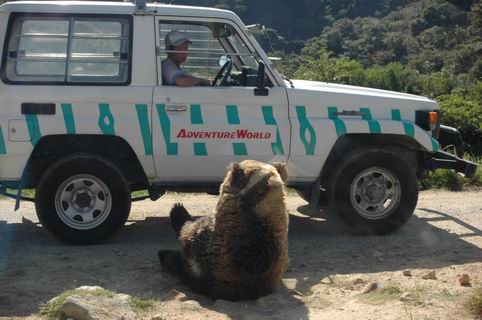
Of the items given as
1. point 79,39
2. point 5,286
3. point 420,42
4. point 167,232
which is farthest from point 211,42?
point 420,42

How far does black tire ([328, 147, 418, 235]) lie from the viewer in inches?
262

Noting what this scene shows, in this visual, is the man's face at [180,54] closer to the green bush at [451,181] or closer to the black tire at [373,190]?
the black tire at [373,190]

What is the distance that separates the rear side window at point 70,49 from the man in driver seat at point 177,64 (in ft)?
1.22

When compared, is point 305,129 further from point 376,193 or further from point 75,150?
point 75,150

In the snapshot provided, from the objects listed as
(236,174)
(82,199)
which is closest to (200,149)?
(82,199)

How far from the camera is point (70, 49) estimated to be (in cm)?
639

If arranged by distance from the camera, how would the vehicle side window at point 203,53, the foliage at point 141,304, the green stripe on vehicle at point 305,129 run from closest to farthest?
the foliage at point 141,304 → the green stripe on vehicle at point 305,129 → the vehicle side window at point 203,53

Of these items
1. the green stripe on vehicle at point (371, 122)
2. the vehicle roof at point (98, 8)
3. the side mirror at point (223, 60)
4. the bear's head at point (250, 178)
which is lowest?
the bear's head at point (250, 178)

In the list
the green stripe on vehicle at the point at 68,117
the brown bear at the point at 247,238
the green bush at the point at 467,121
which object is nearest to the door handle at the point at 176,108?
the green stripe on vehicle at the point at 68,117

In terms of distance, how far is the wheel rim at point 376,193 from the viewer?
6754mm

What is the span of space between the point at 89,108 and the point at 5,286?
1.80 m

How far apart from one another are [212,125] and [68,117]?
1302mm

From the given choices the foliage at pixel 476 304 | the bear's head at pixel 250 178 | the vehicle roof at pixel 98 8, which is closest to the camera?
the foliage at pixel 476 304

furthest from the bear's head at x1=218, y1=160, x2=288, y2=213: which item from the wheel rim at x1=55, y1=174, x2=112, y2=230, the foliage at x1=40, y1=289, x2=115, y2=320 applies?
the wheel rim at x1=55, y1=174, x2=112, y2=230
